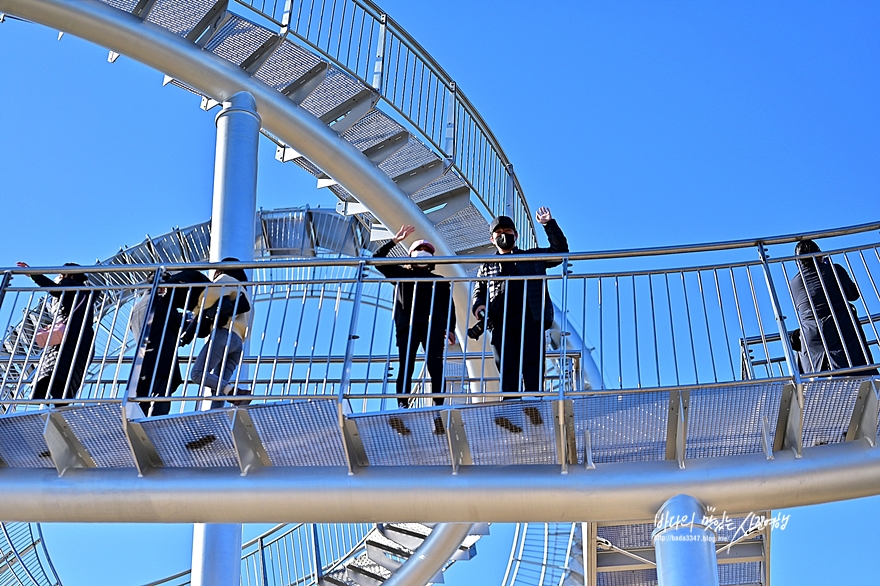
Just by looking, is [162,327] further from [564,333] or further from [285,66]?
[285,66]

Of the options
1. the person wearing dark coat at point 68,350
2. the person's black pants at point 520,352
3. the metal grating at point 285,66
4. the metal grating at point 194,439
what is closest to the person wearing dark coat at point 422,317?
the person's black pants at point 520,352

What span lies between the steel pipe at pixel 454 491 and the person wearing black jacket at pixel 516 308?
2.51 feet

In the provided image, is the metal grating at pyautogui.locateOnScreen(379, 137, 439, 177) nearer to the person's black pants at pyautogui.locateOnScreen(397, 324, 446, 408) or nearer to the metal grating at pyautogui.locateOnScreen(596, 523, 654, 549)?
the person's black pants at pyautogui.locateOnScreen(397, 324, 446, 408)

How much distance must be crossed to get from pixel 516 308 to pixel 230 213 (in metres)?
3.79

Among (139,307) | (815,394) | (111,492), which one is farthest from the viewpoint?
(139,307)

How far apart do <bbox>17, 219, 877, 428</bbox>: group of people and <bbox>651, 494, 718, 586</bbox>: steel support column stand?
1.34 m

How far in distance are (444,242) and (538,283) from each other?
5624mm

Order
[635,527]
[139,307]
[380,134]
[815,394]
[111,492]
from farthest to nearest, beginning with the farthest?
[380,134] < [635,527] < [139,307] < [111,492] < [815,394]

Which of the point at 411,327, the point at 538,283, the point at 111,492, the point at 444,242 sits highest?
the point at 444,242

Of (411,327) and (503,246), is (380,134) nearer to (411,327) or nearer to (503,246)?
(503,246)

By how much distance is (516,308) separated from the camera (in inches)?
381

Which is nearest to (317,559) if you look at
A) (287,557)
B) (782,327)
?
(287,557)

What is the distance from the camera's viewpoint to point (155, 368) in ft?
30.3

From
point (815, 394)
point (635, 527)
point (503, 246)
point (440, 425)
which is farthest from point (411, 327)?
point (635, 527)
